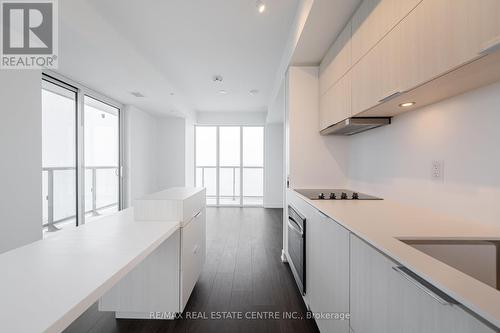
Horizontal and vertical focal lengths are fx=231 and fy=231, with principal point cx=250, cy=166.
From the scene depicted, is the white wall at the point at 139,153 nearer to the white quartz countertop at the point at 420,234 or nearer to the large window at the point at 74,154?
the large window at the point at 74,154

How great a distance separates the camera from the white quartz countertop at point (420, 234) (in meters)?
0.55

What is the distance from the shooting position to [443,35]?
38.4 inches

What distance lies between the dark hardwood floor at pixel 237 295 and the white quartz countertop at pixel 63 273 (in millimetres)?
893

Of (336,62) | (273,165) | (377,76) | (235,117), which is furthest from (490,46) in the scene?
(235,117)

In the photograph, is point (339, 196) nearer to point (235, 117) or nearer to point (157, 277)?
point (157, 277)

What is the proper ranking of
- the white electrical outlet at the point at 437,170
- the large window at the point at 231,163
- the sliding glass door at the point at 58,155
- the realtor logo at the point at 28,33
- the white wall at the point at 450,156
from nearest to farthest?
the white wall at the point at 450,156
the white electrical outlet at the point at 437,170
the realtor logo at the point at 28,33
the sliding glass door at the point at 58,155
the large window at the point at 231,163

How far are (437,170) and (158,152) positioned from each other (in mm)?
6054

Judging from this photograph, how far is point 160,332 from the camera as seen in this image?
1703 millimetres

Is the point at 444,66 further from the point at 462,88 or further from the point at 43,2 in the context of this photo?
the point at 43,2

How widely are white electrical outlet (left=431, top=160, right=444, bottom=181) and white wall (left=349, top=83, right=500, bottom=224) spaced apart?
0.03 meters

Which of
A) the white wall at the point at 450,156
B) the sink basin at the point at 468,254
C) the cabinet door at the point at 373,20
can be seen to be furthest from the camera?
the cabinet door at the point at 373,20

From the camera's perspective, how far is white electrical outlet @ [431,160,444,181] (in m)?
1.42

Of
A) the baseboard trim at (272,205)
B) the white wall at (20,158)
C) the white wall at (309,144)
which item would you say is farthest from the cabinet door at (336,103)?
the baseboard trim at (272,205)

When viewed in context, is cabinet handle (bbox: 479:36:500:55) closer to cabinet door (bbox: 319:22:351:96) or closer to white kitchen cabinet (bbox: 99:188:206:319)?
cabinet door (bbox: 319:22:351:96)
